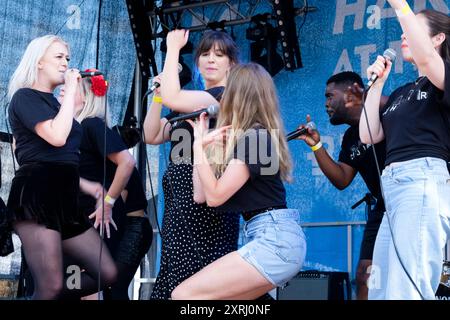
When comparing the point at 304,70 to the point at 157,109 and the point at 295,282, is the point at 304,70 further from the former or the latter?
the point at 157,109

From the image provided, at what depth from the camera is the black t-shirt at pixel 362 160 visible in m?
4.17

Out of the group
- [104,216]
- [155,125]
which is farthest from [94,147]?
[155,125]

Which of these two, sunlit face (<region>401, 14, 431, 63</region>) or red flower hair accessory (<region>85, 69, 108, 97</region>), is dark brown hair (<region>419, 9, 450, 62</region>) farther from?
red flower hair accessory (<region>85, 69, 108, 97</region>)

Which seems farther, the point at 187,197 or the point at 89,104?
the point at 89,104

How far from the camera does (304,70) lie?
5.63m

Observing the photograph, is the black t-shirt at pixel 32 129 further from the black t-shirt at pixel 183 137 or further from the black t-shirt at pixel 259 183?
the black t-shirt at pixel 259 183

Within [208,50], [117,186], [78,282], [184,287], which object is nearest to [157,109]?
[208,50]

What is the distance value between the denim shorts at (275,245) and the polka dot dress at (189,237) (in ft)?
0.91

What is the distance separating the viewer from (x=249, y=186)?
116 inches

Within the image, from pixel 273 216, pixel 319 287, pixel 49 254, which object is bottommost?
pixel 319 287

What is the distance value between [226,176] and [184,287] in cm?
44

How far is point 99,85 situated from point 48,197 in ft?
3.13

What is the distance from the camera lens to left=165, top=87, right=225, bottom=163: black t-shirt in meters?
3.36

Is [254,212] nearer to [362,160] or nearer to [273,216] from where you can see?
[273,216]
